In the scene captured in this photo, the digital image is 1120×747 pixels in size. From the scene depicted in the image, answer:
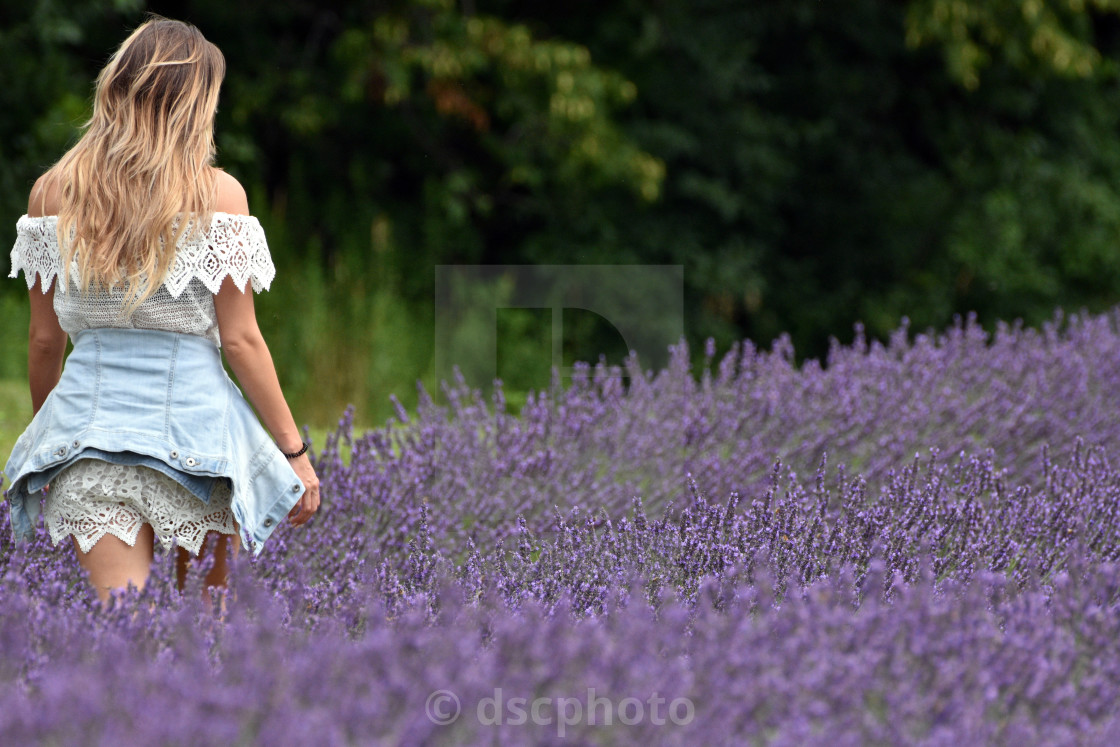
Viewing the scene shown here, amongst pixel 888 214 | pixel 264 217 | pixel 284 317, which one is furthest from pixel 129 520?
pixel 888 214

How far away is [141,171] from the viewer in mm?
2207

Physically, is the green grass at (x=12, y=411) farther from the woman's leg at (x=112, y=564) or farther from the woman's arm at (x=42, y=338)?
the woman's leg at (x=112, y=564)

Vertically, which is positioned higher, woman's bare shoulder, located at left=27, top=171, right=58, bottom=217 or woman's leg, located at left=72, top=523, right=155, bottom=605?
woman's bare shoulder, located at left=27, top=171, right=58, bottom=217

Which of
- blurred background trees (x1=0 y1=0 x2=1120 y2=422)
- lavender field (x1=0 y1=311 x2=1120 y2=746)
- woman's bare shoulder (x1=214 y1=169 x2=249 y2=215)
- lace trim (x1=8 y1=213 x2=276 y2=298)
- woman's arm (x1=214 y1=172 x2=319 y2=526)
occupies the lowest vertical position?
lavender field (x1=0 y1=311 x2=1120 y2=746)

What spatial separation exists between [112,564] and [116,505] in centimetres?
12

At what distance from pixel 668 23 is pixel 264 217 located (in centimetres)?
354

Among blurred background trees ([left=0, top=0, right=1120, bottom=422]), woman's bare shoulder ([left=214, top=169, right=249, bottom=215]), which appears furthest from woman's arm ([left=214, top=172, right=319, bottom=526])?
blurred background trees ([left=0, top=0, right=1120, bottom=422])

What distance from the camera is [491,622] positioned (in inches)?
89.2

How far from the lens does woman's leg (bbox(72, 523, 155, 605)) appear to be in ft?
7.45

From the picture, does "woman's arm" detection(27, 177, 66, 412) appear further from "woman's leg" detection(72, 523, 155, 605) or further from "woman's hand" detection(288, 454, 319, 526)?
"woman's hand" detection(288, 454, 319, 526)

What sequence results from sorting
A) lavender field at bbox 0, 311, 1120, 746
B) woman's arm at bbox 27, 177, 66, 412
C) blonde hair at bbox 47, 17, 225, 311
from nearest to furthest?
1. lavender field at bbox 0, 311, 1120, 746
2. blonde hair at bbox 47, 17, 225, 311
3. woman's arm at bbox 27, 177, 66, 412

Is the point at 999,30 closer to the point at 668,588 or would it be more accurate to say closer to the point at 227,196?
the point at 668,588

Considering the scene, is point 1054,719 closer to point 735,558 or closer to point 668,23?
point 735,558

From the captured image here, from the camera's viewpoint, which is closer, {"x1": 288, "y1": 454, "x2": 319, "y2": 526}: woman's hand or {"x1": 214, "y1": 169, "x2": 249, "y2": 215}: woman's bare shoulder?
{"x1": 214, "y1": 169, "x2": 249, "y2": 215}: woman's bare shoulder
